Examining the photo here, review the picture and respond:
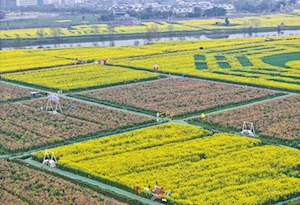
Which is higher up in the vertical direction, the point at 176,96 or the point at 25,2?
the point at 176,96

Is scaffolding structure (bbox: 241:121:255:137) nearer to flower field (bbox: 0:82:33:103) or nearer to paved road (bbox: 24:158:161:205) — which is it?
paved road (bbox: 24:158:161:205)

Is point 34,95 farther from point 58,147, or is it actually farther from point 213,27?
point 213,27

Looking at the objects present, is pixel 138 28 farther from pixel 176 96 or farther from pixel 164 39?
pixel 176 96

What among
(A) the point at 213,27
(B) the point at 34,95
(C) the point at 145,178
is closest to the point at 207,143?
(C) the point at 145,178

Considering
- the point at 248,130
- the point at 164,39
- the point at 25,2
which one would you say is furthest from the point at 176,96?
the point at 25,2

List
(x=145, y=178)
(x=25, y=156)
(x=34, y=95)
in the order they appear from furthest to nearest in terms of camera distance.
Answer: (x=34, y=95) → (x=25, y=156) → (x=145, y=178)

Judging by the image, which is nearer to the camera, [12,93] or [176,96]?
[176,96]
